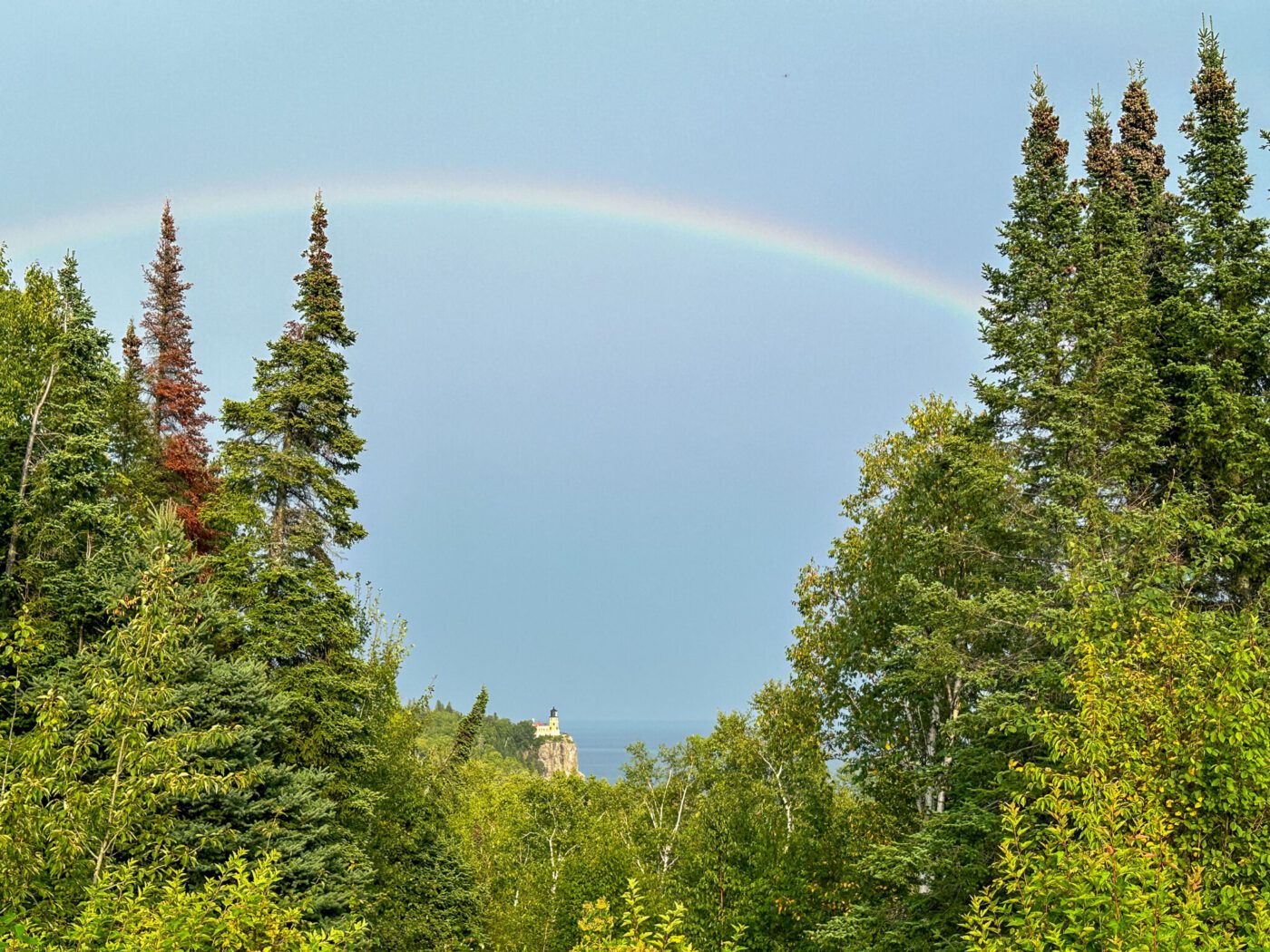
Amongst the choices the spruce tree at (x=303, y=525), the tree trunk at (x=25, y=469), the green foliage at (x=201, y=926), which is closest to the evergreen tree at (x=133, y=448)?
the tree trunk at (x=25, y=469)

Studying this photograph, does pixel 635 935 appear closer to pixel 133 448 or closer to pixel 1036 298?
pixel 1036 298

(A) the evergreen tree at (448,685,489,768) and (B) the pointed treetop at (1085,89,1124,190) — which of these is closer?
(B) the pointed treetop at (1085,89,1124,190)

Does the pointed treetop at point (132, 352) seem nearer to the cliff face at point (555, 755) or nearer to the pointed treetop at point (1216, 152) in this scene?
the pointed treetop at point (1216, 152)

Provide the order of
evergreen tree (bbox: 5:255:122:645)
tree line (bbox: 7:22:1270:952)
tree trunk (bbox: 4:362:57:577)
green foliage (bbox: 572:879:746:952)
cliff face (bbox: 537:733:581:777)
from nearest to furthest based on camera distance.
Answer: green foliage (bbox: 572:879:746:952) < tree line (bbox: 7:22:1270:952) < evergreen tree (bbox: 5:255:122:645) < tree trunk (bbox: 4:362:57:577) < cliff face (bbox: 537:733:581:777)

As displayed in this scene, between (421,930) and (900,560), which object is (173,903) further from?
(421,930)

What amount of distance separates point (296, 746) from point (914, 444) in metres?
19.3

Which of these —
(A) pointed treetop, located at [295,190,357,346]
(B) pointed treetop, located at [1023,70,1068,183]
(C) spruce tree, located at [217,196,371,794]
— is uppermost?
(B) pointed treetop, located at [1023,70,1068,183]

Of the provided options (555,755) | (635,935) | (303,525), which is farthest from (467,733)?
(555,755)

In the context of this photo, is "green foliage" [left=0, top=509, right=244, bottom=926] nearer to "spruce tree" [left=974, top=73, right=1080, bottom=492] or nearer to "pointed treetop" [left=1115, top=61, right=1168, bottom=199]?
"spruce tree" [left=974, top=73, right=1080, bottom=492]

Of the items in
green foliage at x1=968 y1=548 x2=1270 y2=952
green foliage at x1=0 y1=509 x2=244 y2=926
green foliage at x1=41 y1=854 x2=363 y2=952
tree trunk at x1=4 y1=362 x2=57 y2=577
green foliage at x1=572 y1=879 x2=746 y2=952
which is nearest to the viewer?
green foliage at x1=572 y1=879 x2=746 y2=952

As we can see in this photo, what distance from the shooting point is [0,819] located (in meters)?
8.96

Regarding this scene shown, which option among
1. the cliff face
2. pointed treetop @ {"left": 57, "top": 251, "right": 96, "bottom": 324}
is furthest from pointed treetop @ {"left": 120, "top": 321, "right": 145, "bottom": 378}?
the cliff face

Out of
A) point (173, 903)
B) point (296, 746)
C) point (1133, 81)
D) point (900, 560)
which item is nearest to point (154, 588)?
point (173, 903)

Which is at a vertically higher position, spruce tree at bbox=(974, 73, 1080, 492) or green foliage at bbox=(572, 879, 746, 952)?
spruce tree at bbox=(974, 73, 1080, 492)
